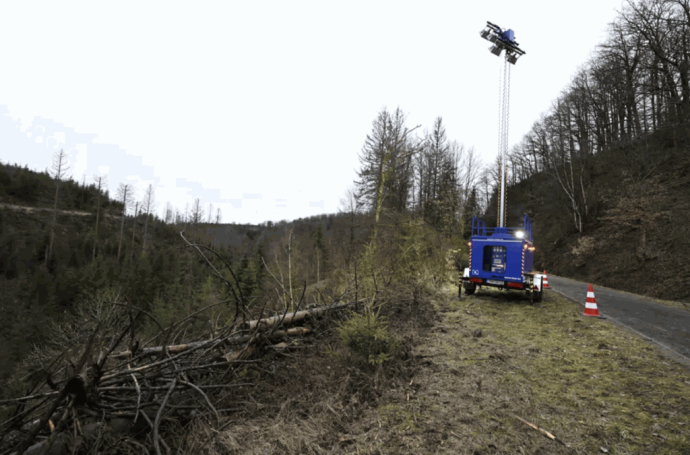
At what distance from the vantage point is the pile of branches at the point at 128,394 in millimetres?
2221

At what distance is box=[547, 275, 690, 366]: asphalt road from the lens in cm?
481

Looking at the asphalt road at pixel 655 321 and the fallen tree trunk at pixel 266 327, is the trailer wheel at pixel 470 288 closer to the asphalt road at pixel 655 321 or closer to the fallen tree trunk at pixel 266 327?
the asphalt road at pixel 655 321

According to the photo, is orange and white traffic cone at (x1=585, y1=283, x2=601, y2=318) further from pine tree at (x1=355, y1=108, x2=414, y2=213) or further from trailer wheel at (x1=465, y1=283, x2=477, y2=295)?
pine tree at (x1=355, y1=108, x2=414, y2=213)

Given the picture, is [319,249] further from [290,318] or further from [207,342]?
[207,342]

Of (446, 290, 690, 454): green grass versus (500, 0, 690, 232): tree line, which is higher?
(500, 0, 690, 232): tree line

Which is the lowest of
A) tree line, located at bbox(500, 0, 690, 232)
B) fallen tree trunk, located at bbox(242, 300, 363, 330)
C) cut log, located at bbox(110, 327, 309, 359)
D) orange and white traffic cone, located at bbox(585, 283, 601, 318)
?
cut log, located at bbox(110, 327, 309, 359)

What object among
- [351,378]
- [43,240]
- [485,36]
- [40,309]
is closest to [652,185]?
[485,36]

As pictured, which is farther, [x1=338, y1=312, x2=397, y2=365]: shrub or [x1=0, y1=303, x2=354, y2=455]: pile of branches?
[x1=338, y1=312, x2=397, y2=365]: shrub

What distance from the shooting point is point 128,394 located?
9.96 ft

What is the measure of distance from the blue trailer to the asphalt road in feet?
5.68

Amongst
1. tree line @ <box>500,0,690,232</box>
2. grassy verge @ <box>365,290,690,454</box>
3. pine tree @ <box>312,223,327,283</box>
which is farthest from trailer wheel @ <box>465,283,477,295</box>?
tree line @ <box>500,0,690,232</box>

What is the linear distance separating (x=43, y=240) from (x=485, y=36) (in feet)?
216

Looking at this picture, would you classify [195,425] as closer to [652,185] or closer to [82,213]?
[652,185]

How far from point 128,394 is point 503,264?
9.05 metres
